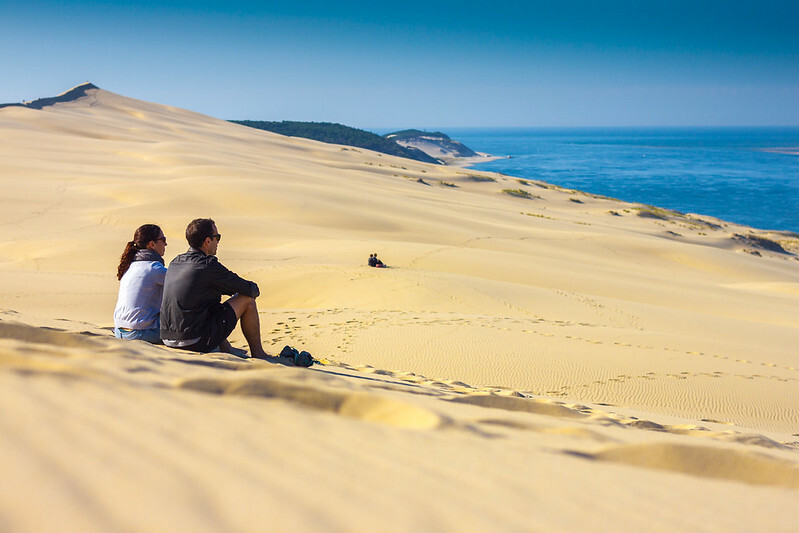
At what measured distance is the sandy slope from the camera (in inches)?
81.7

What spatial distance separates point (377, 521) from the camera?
1974 millimetres

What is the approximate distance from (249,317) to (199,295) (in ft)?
1.61

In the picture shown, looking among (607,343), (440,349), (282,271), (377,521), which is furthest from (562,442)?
(282,271)

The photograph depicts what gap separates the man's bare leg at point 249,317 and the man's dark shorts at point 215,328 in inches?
3.8

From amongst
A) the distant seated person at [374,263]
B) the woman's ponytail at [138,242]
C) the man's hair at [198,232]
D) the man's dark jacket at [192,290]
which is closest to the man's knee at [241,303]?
the man's dark jacket at [192,290]

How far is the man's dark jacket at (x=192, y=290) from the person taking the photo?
14.1 ft

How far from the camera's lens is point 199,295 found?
4.31 m

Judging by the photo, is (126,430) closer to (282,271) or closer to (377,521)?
(377,521)

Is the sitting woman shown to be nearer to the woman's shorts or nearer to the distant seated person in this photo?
the woman's shorts

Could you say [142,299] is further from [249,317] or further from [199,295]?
[249,317]

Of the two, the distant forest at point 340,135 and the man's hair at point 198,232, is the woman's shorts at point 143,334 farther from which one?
the distant forest at point 340,135

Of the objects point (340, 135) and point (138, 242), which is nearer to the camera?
point (138, 242)

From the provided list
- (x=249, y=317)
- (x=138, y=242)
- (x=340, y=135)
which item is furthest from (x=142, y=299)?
(x=340, y=135)

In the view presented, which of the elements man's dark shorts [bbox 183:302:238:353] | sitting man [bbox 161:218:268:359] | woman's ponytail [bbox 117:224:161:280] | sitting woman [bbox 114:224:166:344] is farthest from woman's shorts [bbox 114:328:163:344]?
woman's ponytail [bbox 117:224:161:280]
